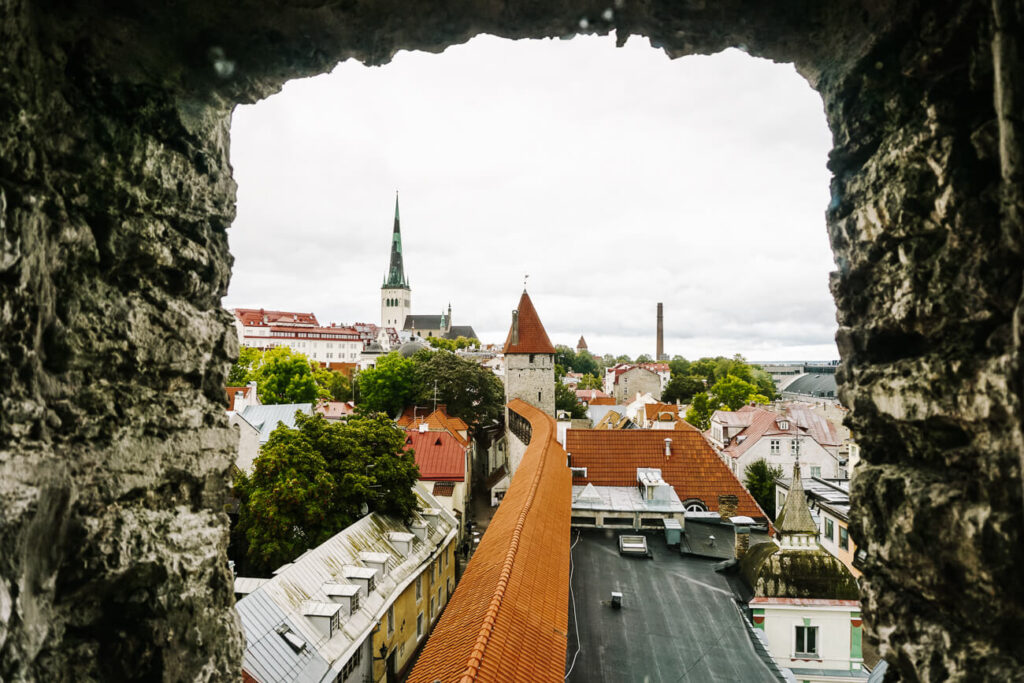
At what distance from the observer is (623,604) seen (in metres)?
10.5

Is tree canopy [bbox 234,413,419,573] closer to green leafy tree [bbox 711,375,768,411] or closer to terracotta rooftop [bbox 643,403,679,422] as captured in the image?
terracotta rooftop [bbox 643,403,679,422]

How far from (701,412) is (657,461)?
96.0 ft

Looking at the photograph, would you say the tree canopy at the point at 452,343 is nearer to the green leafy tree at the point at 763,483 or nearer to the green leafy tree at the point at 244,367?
the green leafy tree at the point at 244,367

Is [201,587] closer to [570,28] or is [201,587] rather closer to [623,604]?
[570,28]

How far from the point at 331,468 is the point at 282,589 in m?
5.28

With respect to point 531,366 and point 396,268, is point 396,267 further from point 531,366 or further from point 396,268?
point 531,366

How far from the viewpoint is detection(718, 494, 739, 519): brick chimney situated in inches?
611

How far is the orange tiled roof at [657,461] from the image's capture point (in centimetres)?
1752

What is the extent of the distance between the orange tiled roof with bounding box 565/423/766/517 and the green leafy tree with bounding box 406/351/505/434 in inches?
650

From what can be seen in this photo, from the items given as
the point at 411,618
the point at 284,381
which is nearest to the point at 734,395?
the point at 284,381

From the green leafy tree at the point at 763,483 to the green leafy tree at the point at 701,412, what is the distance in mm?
17258

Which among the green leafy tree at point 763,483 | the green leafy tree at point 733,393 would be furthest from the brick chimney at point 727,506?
the green leafy tree at point 733,393

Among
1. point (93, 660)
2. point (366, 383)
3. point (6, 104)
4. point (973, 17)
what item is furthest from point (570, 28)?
point (366, 383)

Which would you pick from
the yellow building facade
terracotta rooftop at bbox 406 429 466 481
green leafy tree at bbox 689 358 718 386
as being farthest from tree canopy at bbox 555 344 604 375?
the yellow building facade
